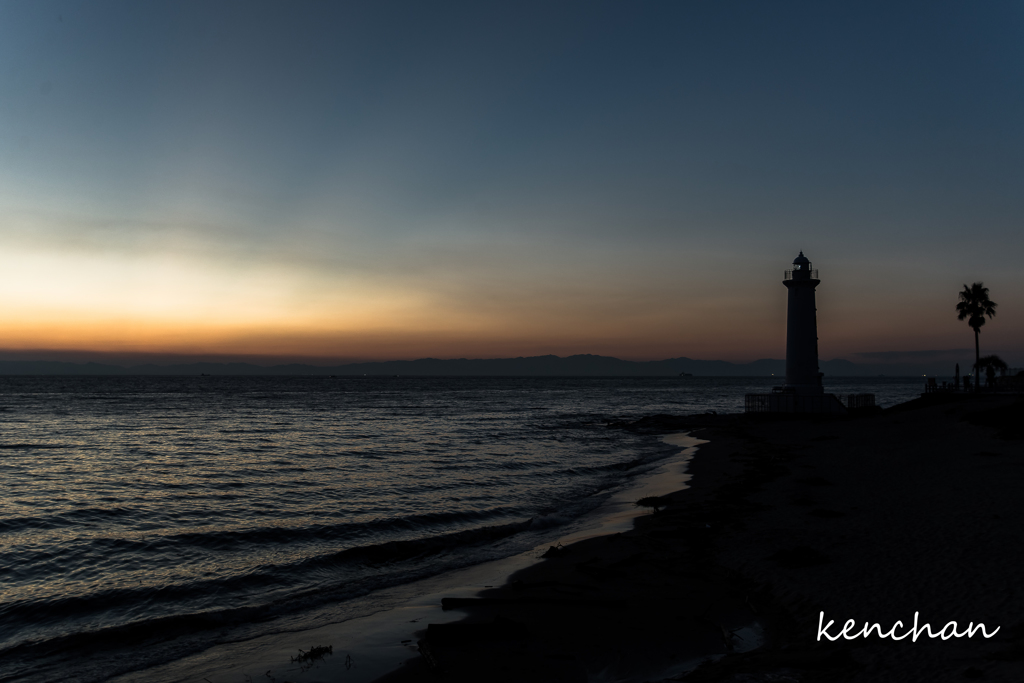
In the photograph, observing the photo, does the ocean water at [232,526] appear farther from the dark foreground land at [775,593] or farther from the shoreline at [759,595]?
the dark foreground land at [775,593]

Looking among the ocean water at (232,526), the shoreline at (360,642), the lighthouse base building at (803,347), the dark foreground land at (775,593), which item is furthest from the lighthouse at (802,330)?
the shoreline at (360,642)

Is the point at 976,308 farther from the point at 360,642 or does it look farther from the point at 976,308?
the point at 360,642

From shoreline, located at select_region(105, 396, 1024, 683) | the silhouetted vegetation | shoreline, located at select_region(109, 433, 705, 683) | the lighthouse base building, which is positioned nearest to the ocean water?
shoreline, located at select_region(109, 433, 705, 683)

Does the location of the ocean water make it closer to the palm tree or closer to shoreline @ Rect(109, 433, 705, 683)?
shoreline @ Rect(109, 433, 705, 683)

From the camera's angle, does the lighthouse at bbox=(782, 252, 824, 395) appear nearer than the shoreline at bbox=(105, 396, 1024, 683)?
No

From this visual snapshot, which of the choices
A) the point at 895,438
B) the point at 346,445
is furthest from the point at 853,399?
the point at 346,445

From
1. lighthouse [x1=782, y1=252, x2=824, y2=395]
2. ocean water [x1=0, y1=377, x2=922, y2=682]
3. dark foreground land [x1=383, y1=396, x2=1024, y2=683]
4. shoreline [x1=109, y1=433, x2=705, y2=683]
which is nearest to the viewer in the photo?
dark foreground land [x1=383, y1=396, x2=1024, y2=683]

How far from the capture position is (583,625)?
8531 millimetres

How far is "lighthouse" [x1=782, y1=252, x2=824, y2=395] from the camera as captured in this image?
44656mm

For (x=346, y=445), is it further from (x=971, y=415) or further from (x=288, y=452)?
(x=971, y=415)

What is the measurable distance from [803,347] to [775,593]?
39596 millimetres

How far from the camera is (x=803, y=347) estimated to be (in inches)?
1754

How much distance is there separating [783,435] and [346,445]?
28.1 m

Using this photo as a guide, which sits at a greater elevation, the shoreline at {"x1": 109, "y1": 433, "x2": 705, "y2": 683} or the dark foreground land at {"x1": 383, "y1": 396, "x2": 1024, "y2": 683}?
the dark foreground land at {"x1": 383, "y1": 396, "x2": 1024, "y2": 683}
